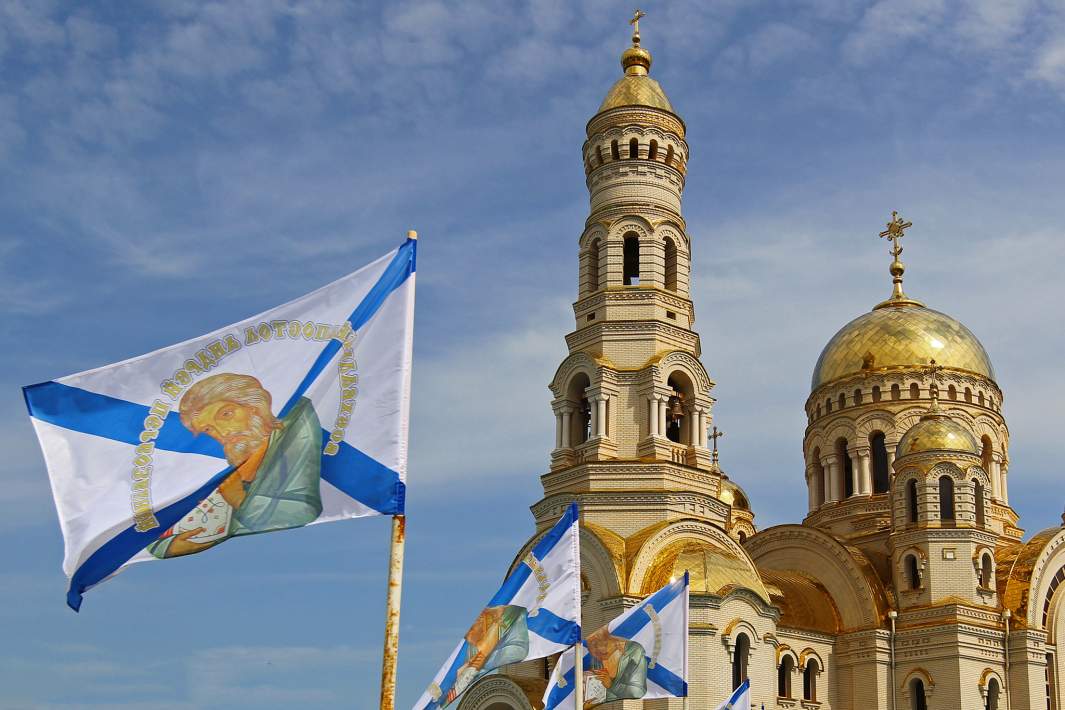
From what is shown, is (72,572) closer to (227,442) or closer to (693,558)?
(227,442)

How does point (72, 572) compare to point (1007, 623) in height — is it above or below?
below

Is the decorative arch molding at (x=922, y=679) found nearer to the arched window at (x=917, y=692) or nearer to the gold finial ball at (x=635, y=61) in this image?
the arched window at (x=917, y=692)

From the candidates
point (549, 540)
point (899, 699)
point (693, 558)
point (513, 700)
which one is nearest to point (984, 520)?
point (899, 699)

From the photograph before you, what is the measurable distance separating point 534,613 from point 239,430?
745cm

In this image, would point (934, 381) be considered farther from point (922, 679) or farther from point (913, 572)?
point (922, 679)

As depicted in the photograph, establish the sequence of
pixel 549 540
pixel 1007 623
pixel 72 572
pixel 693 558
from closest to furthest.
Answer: pixel 72 572
pixel 549 540
pixel 693 558
pixel 1007 623

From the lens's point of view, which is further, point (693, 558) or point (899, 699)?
point (899, 699)

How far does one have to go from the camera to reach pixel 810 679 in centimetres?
3919

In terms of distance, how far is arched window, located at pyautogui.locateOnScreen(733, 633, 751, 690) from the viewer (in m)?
34.1

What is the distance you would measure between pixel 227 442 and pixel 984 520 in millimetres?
34427

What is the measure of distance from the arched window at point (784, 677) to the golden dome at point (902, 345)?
13968 mm

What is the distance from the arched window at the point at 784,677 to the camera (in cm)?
3788

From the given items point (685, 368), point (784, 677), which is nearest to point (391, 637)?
point (685, 368)

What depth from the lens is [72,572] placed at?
32.0ft
